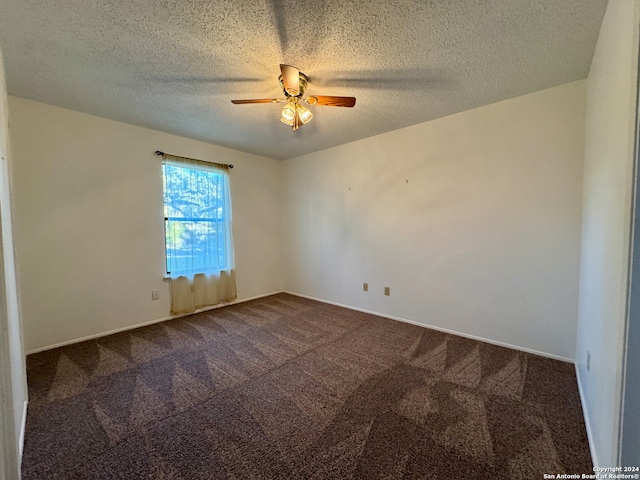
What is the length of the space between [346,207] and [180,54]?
2.58 meters

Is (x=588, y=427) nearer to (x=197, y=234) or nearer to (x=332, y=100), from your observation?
(x=332, y=100)

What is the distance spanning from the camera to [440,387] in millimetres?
1888

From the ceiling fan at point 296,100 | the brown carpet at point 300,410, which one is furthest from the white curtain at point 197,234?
the ceiling fan at point 296,100

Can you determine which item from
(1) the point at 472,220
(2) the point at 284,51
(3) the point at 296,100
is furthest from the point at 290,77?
(1) the point at 472,220

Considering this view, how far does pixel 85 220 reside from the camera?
8.98ft

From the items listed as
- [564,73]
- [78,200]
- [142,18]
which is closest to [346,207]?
[564,73]

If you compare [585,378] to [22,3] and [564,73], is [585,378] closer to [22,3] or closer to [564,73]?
[564,73]

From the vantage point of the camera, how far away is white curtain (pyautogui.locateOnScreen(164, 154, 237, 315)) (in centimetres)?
336

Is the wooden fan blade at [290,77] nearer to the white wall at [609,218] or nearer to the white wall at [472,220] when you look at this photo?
the white wall at [609,218]

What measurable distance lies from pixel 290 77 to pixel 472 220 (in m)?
2.28

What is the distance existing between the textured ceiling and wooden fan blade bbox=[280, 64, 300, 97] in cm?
14

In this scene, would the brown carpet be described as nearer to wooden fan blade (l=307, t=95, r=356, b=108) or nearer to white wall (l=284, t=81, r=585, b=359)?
white wall (l=284, t=81, r=585, b=359)

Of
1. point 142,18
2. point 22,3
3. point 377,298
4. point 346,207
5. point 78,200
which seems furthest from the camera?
point 346,207

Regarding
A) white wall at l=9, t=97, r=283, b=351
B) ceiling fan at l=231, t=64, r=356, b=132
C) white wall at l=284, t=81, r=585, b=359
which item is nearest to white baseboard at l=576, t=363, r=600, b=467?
white wall at l=284, t=81, r=585, b=359
